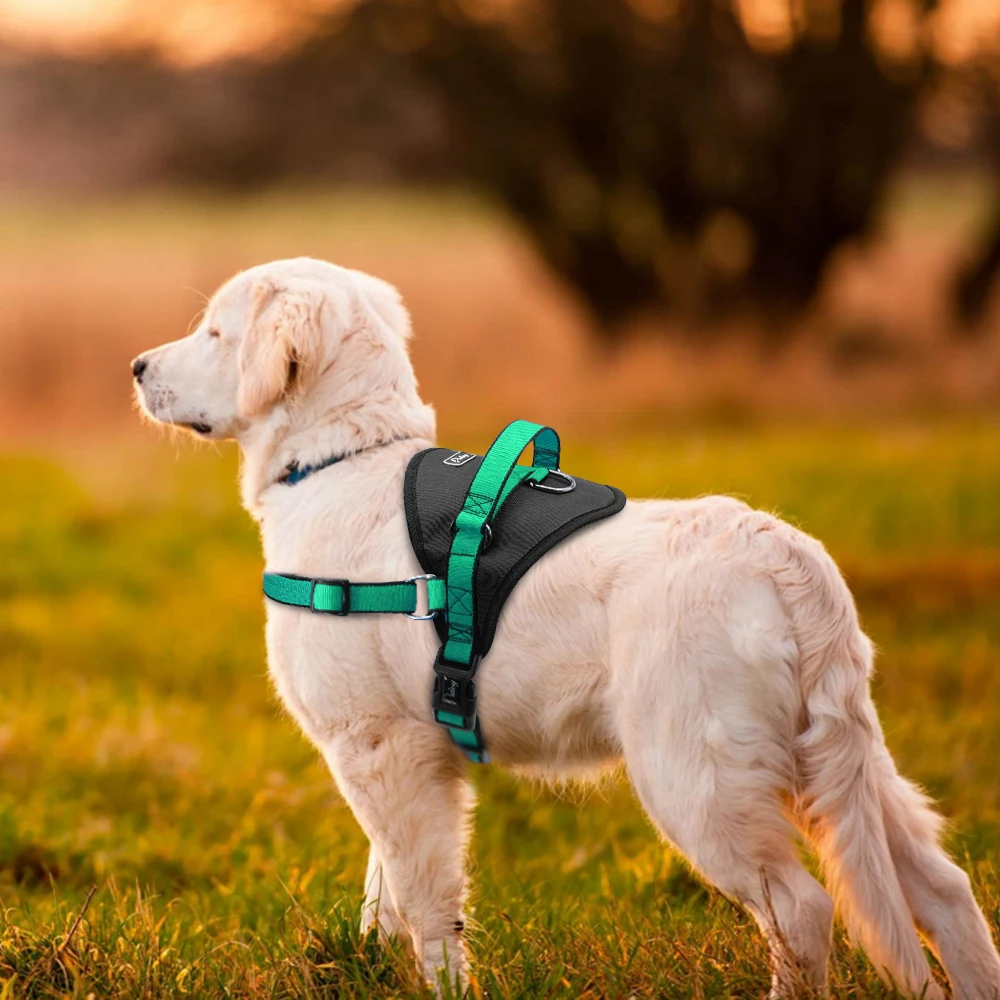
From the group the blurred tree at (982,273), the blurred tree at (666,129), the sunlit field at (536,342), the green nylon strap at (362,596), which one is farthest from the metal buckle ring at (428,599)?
the blurred tree at (982,273)

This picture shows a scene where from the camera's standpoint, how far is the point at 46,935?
321cm

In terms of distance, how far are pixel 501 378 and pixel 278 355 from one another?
35.4ft

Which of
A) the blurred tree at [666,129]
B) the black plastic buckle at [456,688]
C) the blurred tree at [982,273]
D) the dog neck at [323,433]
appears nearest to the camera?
the black plastic buckle at [456,688]

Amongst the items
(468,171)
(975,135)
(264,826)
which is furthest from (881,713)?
(975,135)

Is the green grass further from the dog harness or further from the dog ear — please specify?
the dog ear

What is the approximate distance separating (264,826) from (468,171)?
12.2m

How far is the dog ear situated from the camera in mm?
3297

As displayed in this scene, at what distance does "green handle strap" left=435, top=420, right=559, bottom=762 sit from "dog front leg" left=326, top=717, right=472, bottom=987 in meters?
0.12

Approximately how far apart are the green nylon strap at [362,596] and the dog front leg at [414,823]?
29cm

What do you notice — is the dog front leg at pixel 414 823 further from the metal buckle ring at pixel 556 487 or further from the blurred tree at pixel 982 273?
the blurred tree at pixel 982 273

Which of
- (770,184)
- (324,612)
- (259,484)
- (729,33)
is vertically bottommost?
(324,612)

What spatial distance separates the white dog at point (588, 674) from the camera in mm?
2771

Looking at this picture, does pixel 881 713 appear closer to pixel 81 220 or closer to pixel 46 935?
pixel 46 935

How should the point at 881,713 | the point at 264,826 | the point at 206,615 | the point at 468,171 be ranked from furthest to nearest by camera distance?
1. the point at 468,171
2. the point at 206,615
3. the point at 881,713
4. the point at 264,826
